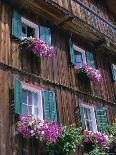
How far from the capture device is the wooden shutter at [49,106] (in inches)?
416

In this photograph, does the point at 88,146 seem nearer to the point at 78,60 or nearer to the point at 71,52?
the point at 71,52

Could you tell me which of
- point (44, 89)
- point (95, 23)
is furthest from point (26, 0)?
point (95, 23)

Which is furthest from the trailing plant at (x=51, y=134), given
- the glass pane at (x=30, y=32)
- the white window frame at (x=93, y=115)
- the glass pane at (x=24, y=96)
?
the glass pane at (x=30, y=32)

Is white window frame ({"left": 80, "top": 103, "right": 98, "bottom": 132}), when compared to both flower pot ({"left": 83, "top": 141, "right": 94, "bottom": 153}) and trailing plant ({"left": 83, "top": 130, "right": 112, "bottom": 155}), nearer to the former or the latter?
trailing plant ({"left": 83, "top": 130, "right": 112, "bottom": 155})

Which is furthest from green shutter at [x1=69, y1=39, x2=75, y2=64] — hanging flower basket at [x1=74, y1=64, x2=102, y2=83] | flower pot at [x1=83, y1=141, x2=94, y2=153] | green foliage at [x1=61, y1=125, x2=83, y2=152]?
green foliage at [x1=61, y1=125, x2=83, y2=152]

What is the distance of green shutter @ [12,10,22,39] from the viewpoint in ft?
36.1

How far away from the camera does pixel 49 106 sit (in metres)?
10.7

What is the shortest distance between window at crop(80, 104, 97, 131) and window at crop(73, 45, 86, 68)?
6.44 feet

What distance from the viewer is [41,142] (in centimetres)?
986

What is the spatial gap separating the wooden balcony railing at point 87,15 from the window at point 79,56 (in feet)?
3.99

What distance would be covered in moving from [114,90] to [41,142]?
6.61 meters

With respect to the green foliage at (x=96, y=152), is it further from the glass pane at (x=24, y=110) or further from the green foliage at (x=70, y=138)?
the glass pane at (x=24, y=110)

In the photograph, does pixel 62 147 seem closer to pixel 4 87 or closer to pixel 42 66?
pixel 4 87

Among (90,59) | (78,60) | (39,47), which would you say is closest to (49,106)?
(39,47)
